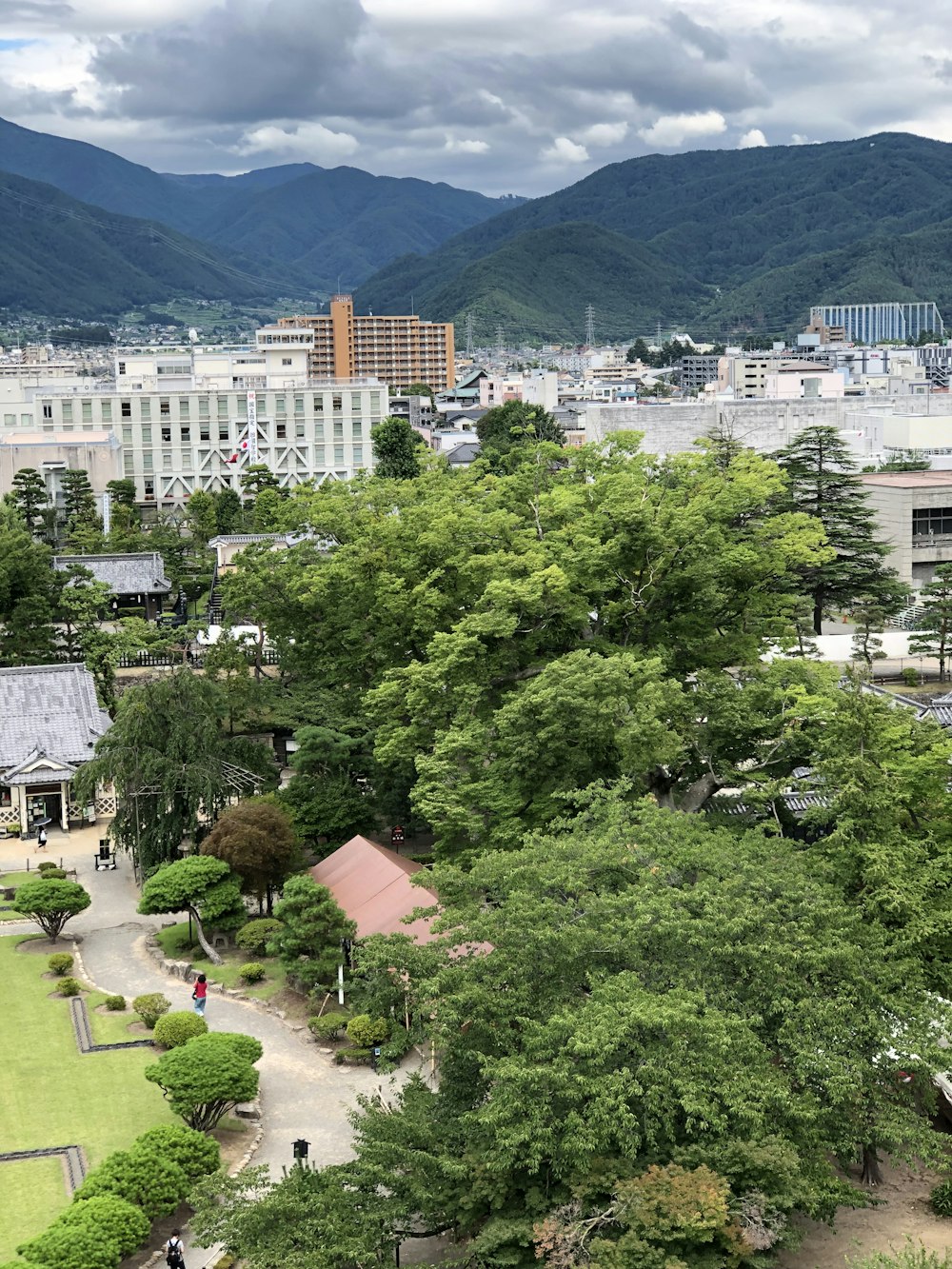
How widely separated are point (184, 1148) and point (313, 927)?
21.7 ft

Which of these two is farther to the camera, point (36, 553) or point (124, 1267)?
point (36, 553)

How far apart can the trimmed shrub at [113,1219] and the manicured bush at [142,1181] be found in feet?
0.79

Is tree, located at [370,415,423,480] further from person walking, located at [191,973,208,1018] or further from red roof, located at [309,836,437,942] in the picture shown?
person walking, located at [191,973,208,1018]

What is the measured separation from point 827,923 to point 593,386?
148 meters

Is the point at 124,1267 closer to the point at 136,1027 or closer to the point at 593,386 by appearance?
the point at 136,1027

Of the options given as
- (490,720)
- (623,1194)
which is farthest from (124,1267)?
(490,720)

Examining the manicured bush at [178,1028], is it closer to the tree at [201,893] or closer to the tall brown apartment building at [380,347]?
the tree at [201,893]

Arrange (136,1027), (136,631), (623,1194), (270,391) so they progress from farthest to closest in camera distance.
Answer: (270,391) < (136,631) < (136,1027) < (623,1194)

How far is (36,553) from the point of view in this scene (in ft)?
152

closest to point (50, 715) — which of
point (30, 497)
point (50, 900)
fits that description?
point (50, 900)

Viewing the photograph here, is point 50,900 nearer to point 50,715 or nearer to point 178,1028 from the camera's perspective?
point 178,1028

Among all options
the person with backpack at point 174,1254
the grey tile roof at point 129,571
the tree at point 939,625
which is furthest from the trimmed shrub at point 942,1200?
the grey tile roof at point 129,571

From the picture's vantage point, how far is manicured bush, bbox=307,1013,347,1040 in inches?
926

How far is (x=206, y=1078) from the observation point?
19875 millimetres
